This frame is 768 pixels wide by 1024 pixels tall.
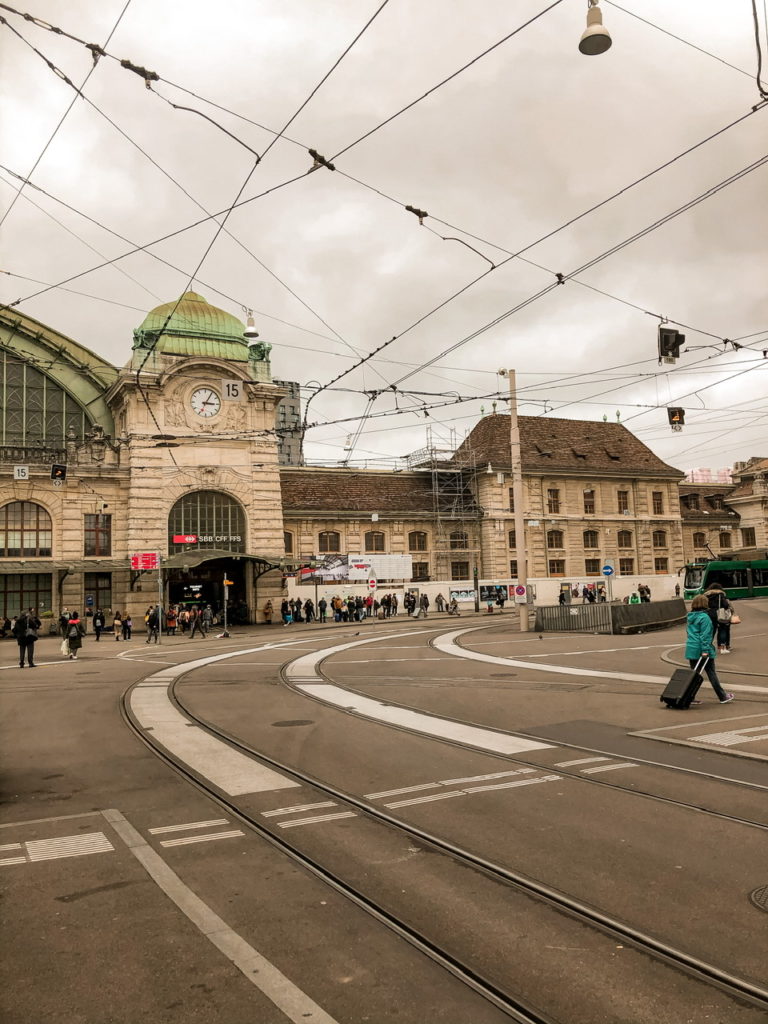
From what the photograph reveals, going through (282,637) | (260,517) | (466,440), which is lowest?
(282,637)

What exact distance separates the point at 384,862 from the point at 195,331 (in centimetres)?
4181

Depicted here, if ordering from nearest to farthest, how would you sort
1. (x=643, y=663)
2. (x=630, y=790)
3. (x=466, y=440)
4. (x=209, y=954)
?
(x=209, y=954) < (x=630, y=790) < (x=643, y=663) < (x=466, y=440)

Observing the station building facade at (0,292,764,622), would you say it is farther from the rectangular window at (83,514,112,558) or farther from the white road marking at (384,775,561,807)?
the white road marking at (384,775,561,807)

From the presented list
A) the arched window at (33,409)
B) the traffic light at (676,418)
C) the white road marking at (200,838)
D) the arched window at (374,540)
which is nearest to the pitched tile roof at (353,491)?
the arched window at (374,540)

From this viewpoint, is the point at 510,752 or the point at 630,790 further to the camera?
the point at 510,752

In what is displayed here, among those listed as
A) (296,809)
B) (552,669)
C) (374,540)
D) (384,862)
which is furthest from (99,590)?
(384,862)

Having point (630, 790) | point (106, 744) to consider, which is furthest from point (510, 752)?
point (106, 744)

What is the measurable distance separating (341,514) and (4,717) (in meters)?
38.2

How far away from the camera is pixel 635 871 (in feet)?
18.2

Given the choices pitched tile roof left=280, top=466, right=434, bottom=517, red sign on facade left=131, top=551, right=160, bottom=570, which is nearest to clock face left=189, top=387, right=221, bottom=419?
red sign on facade left=131, top=551, right=160, bottom=570

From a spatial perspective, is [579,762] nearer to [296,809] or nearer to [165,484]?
[296,809]

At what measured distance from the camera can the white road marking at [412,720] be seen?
32.5ft

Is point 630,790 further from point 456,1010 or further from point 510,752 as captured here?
point 456,1010

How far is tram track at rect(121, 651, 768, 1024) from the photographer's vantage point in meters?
3.96
